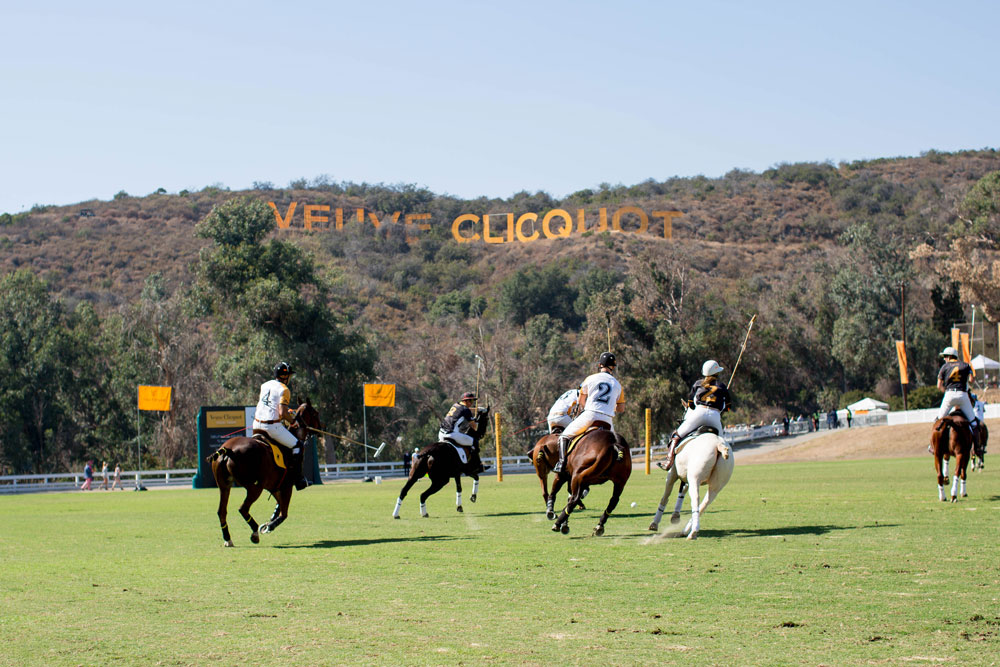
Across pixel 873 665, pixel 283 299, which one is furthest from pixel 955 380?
pixel 283 299

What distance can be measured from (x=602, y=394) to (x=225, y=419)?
30751 mm

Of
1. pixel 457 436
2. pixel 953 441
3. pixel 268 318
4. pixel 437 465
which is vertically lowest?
pixel 437 465

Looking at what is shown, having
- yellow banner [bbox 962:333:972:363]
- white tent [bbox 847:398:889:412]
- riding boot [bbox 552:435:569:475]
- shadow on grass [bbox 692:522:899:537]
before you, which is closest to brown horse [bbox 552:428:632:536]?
riding boot [bbox 552:435:569:475]

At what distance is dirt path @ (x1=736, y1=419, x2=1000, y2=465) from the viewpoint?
5419 cm

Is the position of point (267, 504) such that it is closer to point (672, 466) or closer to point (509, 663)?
point (672, 466)

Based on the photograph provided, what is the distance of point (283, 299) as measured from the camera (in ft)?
199

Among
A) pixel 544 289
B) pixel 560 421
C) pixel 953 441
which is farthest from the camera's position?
pixel 544 289

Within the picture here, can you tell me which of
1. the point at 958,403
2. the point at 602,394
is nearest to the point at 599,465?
the point at 602,394

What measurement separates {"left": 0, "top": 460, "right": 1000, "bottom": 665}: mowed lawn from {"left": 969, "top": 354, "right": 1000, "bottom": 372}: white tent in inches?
2312

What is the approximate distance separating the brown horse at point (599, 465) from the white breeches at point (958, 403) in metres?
6.65

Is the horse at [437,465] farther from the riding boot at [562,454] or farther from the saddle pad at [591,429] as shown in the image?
the saddle pad at [591,429]

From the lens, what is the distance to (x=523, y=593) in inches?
364

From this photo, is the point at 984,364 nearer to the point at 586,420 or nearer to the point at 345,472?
the point at 345,472

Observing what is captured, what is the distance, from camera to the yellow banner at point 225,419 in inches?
1662
